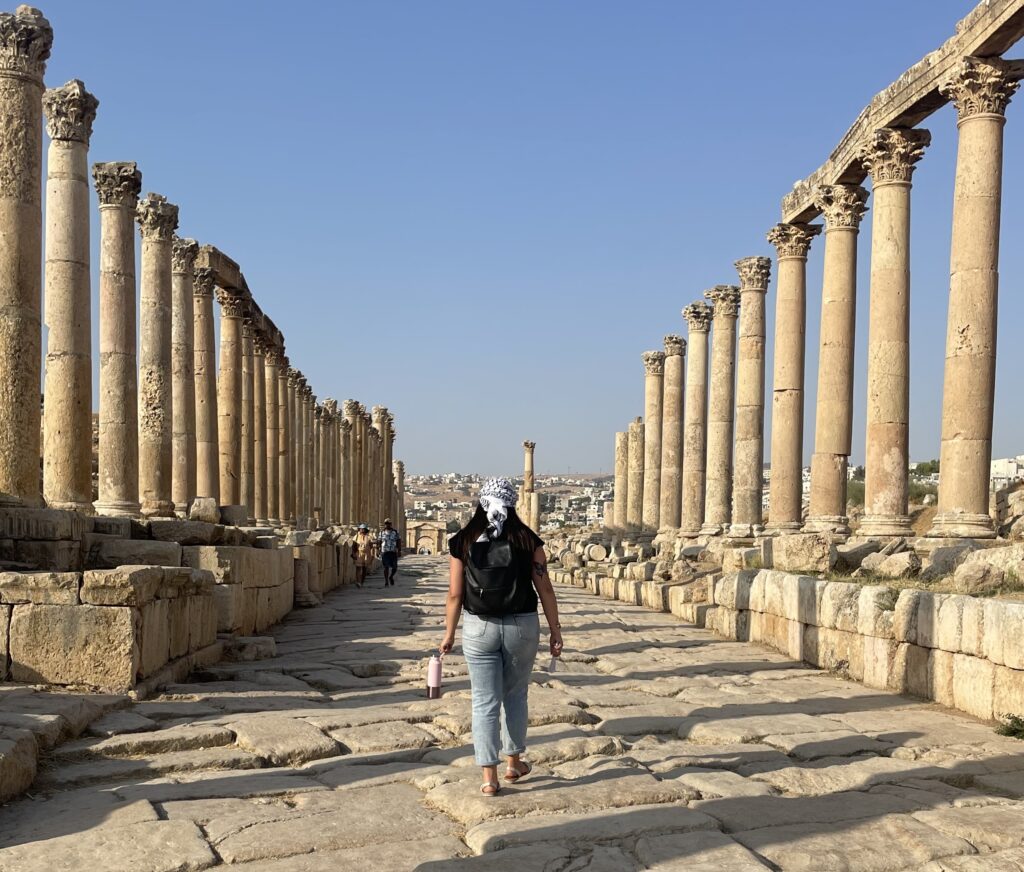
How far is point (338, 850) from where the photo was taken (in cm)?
534

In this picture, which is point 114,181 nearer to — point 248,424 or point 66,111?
point 66,111

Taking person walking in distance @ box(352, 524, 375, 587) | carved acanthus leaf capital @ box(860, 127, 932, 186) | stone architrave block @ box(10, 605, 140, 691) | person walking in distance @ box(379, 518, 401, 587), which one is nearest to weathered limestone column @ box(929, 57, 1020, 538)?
carved acanthus leaf capital @ box(860, 127, 932, 186)

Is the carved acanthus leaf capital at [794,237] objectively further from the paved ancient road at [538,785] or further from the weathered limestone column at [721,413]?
the paved ancient road at [538,785]

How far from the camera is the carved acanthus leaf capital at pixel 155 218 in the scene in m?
19.8

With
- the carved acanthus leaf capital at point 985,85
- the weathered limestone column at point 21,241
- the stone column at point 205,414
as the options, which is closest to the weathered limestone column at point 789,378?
the carved acanthus leaf capital at point 985,85

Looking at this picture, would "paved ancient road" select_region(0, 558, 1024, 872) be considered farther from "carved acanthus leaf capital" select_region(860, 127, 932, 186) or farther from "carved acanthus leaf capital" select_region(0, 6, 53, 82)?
"carved acanthus leaf capital" select_region(860, 127, 932, 186)

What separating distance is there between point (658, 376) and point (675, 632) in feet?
78.0

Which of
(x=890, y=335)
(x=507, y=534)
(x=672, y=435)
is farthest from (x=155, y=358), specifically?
(x=672, y=435)

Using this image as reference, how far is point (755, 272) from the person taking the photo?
27.4m

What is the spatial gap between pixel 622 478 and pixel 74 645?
41553mm

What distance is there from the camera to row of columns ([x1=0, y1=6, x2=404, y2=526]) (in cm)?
1348

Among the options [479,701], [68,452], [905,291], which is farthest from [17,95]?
[905,291]

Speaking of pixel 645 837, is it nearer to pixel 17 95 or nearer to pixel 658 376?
pixel 17 95

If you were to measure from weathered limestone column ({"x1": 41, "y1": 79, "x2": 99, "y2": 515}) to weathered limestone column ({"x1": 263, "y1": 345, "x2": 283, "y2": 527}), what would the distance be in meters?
15.8
